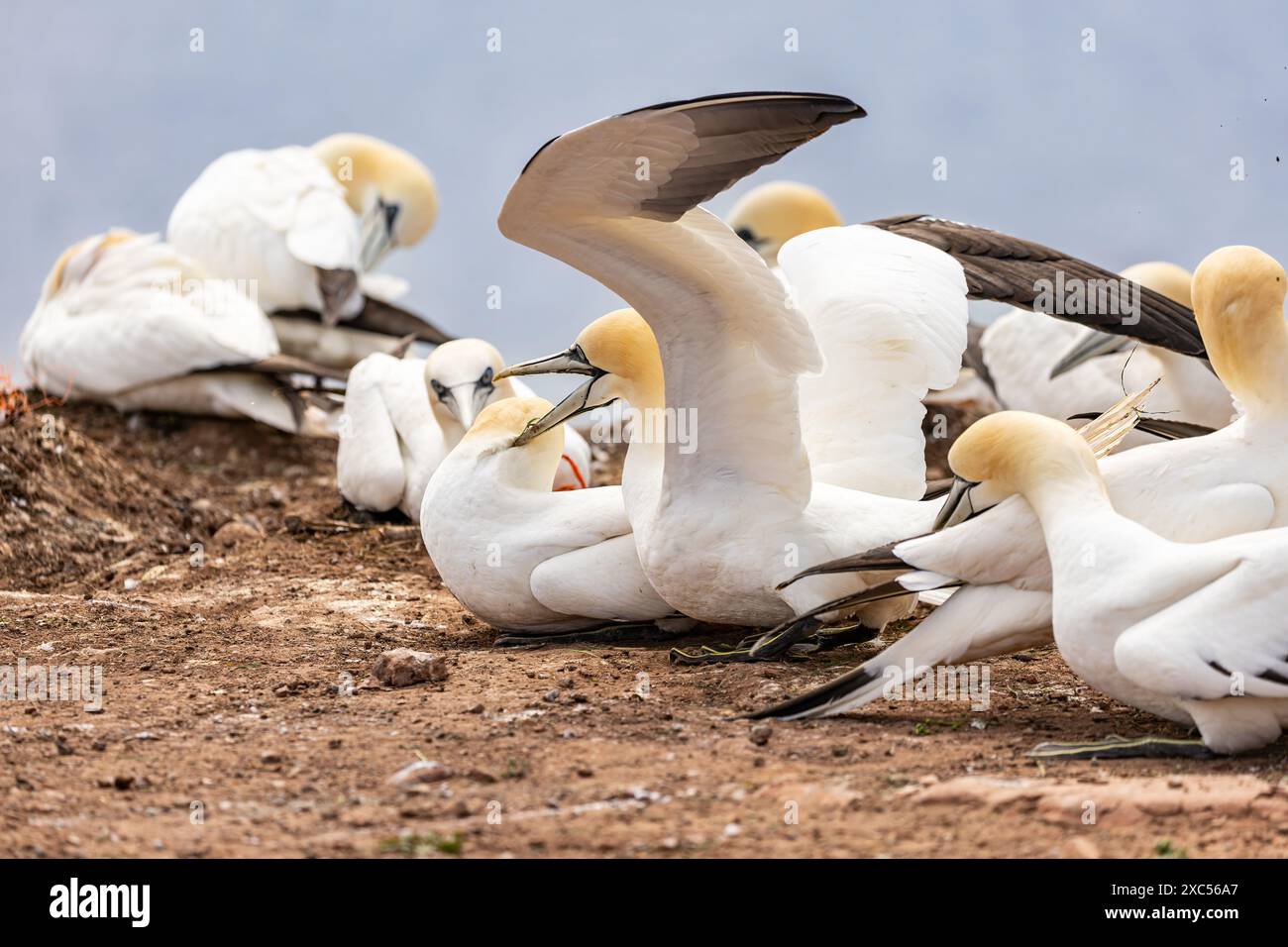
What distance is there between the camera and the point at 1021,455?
488 centimetres

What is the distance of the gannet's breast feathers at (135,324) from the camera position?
10.8 metres

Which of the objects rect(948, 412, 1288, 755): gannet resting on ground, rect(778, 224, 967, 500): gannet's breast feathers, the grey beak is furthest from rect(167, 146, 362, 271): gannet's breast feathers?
rect(948, 412, 1288, 755): gannet resting on ground

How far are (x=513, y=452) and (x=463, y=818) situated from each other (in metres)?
2.94

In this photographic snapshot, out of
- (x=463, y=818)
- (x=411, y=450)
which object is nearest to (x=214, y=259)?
(x=411, y=450)

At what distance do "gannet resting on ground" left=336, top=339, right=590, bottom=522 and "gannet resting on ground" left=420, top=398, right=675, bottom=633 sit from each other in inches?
58.1

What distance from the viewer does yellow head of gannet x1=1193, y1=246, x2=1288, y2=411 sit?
210 inches

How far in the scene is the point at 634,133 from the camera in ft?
15.5

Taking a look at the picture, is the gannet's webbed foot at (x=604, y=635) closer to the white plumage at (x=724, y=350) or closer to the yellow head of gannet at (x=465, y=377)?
the white plumage at (x=724, y=350)

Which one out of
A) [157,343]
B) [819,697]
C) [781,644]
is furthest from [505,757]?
[157,343]

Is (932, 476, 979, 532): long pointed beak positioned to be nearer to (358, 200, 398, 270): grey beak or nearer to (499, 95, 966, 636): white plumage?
(499, 95, 966, 636): white plumage

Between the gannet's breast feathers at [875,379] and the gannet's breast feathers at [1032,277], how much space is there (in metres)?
0.34

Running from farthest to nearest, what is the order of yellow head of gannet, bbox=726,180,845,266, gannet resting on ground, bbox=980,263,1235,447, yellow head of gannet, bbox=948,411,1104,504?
yellow head of gannet, bbox=726,180,845,266 → gannet resting on ground, bbox=980,263,1235,447 → yellow head of gannet, bbox=948,411,1104,504

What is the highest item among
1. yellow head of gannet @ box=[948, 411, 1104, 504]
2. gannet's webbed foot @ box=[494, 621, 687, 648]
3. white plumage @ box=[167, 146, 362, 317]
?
white plumage @ box=[167, 146, 362, 317]

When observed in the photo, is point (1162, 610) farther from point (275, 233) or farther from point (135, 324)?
point (275, 233)
